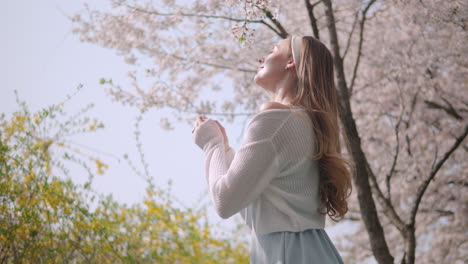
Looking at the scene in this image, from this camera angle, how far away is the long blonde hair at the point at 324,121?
123 centimetres

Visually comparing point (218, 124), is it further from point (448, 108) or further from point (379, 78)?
point (448, 108)

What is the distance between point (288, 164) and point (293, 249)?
215mm

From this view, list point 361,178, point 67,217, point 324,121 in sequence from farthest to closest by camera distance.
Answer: point 361,178 → point 67,217 → point 324,121

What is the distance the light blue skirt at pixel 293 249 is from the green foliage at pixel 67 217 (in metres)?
1.32

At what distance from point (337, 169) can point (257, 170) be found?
0.93 feet

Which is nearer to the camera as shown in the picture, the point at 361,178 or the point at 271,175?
the point at 271,175

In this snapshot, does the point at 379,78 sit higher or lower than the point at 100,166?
higher

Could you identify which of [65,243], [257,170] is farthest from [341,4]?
[257,170]

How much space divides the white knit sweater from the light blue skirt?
0.08ft

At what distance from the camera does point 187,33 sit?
167 inches

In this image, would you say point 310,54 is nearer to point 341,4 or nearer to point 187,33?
point 187,33

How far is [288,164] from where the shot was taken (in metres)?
1.16

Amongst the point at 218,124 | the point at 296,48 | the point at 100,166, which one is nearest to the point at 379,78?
the point at 100,166

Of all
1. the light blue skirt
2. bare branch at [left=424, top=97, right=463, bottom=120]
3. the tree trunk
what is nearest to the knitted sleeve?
the light blue skirt
